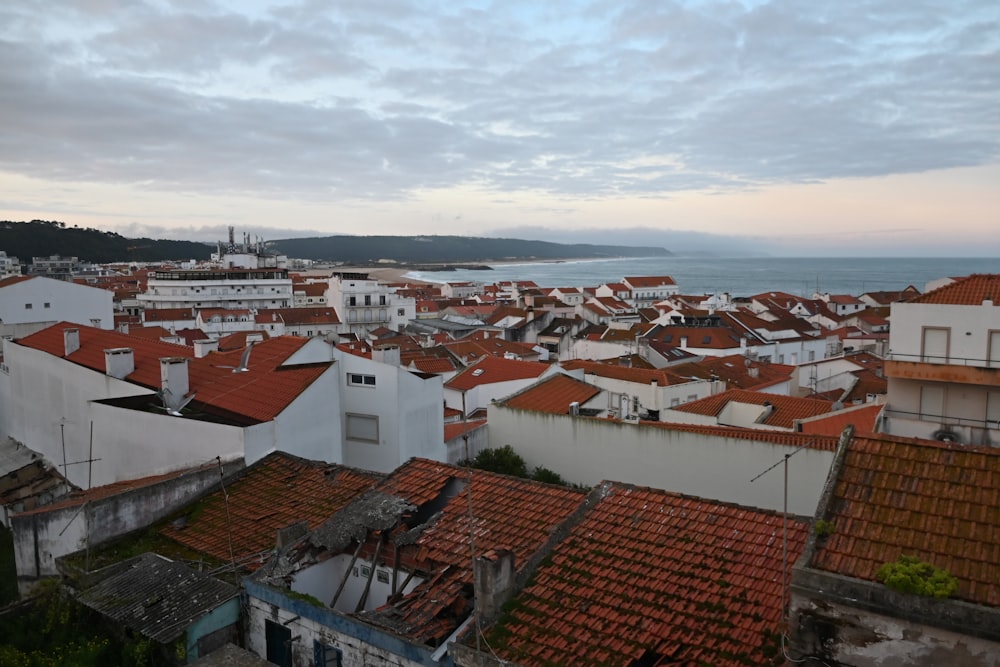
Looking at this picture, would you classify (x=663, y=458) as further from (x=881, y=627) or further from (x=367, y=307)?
(x=367, y=307)

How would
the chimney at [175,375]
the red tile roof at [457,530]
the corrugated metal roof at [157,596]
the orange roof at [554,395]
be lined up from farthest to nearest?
the orange roof at [554,395] → the chimney at [175,375] → the corrugated metal roof at [157,596] → the red tile roof at [457,530]

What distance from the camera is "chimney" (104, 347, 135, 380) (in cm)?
2011

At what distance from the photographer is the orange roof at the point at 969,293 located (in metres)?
20.5

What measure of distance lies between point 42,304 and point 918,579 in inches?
1856

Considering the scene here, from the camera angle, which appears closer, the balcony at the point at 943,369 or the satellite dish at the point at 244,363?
the satellite dish at the point at 244,363

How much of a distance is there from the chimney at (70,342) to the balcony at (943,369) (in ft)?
82.0

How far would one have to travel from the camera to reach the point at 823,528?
702 cm

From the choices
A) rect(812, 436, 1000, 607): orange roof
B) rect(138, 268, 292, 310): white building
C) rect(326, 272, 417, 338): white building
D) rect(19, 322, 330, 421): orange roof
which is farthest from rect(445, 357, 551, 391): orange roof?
rect(138, 268, 292, 310): white building

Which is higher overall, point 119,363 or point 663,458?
point 119,363

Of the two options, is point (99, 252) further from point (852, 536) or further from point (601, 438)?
point (852, 536)

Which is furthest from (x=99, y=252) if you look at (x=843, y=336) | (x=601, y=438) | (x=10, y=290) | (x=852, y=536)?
(x=852, y=536)

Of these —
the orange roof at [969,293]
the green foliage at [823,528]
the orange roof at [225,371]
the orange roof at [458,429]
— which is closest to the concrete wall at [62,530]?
the orange roof at [225,371]

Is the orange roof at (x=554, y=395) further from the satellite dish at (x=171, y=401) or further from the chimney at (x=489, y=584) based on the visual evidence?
the chimney at (x=489, y=584)

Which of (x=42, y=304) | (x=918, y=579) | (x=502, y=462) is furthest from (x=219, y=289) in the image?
(x=918, y=579)
